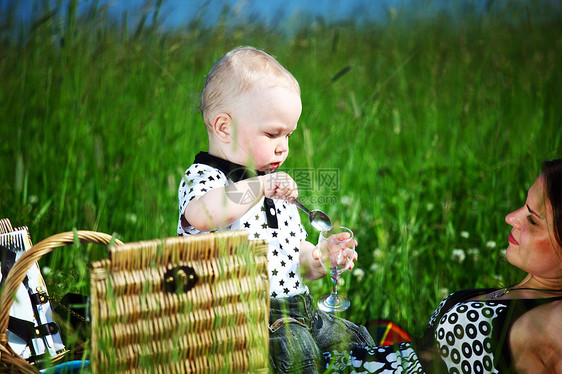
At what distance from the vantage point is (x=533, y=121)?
10.2 feet

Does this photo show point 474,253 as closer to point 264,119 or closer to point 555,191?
point 555,191

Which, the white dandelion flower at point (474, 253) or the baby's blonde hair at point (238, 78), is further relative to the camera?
the white dandelion flower at point (474, 253)

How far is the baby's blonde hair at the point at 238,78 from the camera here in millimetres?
1671

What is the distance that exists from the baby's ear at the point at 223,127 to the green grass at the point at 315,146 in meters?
0.39

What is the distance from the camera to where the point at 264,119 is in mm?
1659

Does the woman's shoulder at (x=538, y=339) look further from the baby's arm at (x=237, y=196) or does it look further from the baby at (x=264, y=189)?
the baby's arm at (x=237, y=196)

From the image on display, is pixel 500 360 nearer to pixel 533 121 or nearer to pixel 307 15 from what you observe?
pixel 533 121

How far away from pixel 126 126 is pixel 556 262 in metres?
2.04

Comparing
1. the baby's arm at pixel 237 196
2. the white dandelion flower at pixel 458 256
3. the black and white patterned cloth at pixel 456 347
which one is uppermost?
the baby's arm at pixel 237 196

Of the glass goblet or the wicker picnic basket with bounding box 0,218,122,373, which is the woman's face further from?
the wicker picnic basket with bounding box 0,218,122,373

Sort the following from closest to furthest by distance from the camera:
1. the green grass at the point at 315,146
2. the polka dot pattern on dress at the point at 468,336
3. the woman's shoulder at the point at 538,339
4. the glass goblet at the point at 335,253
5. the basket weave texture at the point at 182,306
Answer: the basket weave texture at the point at 182,306, the woman's shoulder at the point at 538,339, the polka dot pattern on dress at the point at 468,336, the glass goblet at the point at 335,253, the green grass at the point at 315,146

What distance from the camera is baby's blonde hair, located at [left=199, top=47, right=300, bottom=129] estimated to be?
1.67 meters

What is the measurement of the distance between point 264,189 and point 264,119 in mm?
217

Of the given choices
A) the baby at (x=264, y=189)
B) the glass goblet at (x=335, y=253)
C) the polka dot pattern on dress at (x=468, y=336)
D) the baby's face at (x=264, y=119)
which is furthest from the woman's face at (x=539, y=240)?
the baby's face at (x=264, y=119)
